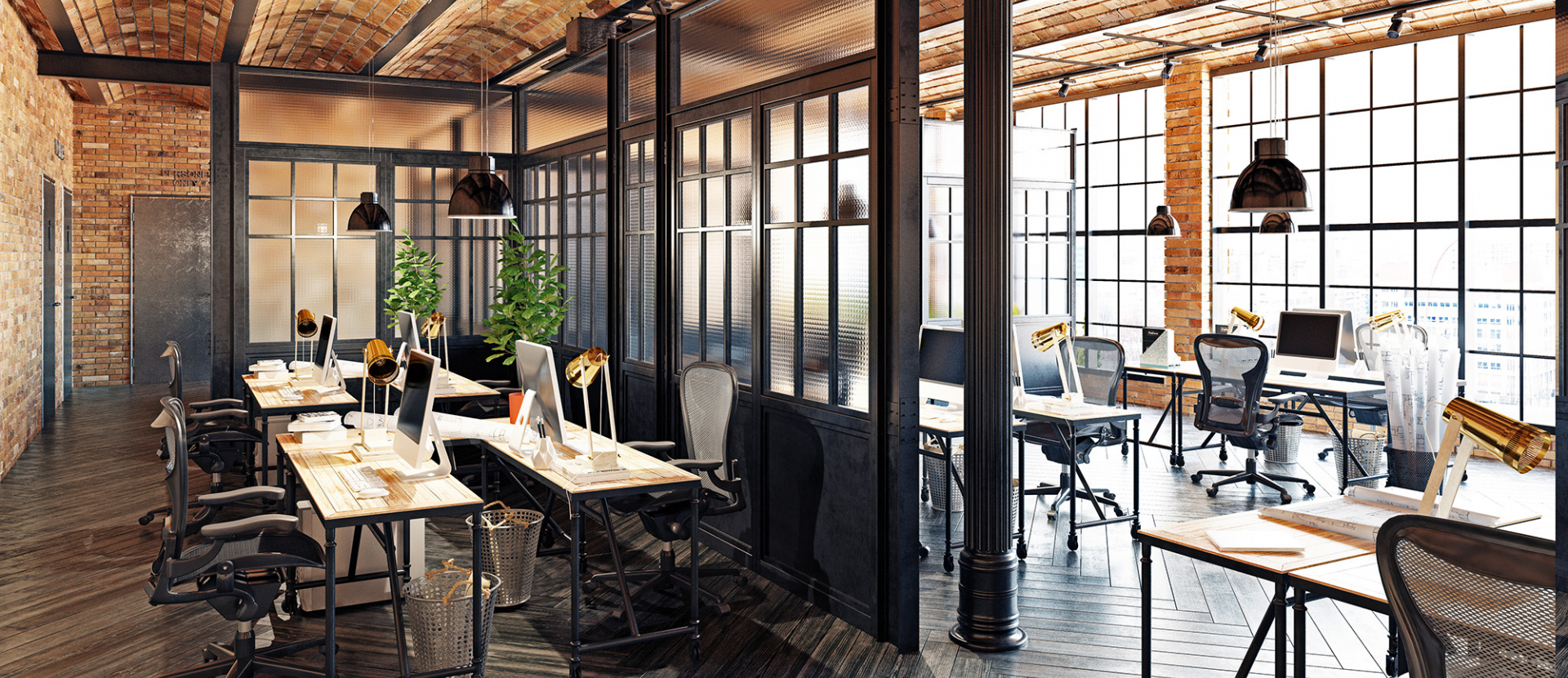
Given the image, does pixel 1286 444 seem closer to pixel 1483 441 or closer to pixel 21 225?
pixel 1483 441

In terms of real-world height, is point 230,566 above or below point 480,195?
below

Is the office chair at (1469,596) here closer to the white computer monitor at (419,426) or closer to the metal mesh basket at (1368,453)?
the white computer monitor at (419,426)

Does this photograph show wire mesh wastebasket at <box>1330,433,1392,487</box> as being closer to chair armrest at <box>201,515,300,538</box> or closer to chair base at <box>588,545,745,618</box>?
chair base at <box>588,545,745,618</box>

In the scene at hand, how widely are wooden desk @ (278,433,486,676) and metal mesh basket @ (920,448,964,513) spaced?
305 cm

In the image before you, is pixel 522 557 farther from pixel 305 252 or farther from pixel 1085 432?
pixel 305 252

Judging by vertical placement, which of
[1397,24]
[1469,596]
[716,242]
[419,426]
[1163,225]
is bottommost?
[1469,596]

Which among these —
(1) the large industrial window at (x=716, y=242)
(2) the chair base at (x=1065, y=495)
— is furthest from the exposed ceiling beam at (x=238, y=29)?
(2) the chair base at (x=1065, y=495)

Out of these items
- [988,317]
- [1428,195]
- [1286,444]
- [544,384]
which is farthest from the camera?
[1428,195]

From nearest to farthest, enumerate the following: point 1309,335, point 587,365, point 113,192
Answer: point 587,365
point 1309,335
point 113,192

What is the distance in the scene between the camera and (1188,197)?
9.77 metres

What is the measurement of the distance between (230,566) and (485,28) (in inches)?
195

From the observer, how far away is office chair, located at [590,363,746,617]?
427cm

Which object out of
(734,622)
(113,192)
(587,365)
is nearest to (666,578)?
(734,622)

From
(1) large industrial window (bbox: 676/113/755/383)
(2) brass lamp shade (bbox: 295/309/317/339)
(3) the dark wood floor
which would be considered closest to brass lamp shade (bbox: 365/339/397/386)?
(3) the dark wood floor
